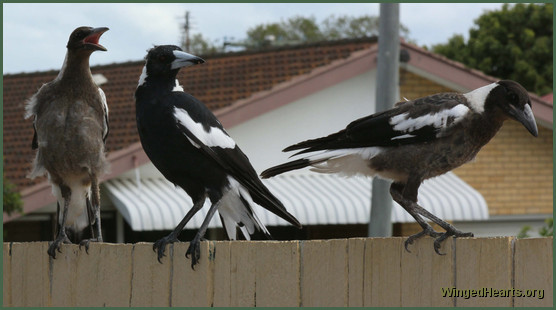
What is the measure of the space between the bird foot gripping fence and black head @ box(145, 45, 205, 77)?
0.85m

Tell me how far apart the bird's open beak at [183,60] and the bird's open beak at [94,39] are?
1.59 feet

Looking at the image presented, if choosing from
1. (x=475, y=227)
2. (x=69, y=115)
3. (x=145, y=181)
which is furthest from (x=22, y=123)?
(x=69, y=115)

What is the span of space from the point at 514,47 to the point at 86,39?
27.5m

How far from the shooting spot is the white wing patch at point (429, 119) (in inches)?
167

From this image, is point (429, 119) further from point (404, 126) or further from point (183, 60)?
point (183, 60)

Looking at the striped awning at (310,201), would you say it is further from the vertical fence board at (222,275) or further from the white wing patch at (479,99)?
the vertical fence board at (222,275)

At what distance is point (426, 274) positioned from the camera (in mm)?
3492

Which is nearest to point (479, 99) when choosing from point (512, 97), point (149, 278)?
point (512, 97)

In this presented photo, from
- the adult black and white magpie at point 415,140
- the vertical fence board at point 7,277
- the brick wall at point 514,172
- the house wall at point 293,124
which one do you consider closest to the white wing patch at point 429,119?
the adult black and white magpie at point 415,140

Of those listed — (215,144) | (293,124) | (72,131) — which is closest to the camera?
(215,144)

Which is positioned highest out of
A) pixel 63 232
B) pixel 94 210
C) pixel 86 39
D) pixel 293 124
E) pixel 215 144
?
pixel 293 124

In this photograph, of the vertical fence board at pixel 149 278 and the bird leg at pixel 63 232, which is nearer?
the vertical fence board at pixel 149 278

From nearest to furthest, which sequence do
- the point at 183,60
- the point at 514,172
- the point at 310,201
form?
1. the point at 183,60
2. the point at 310,201
3. the point at 514,172

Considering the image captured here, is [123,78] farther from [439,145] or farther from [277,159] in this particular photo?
[439,145]
